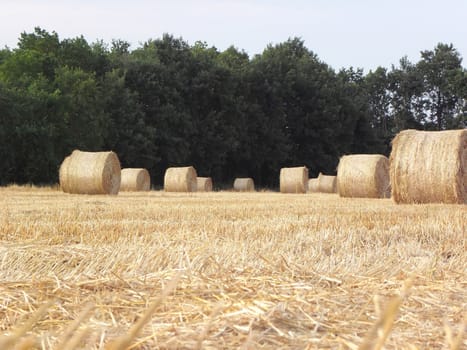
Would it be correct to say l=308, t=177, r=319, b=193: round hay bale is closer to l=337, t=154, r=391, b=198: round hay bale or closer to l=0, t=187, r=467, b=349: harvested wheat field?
l=337, t=154, r=391, b=198: round hay bale

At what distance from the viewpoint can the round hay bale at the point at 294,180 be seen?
2458 centimetres

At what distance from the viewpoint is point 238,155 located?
118 feet

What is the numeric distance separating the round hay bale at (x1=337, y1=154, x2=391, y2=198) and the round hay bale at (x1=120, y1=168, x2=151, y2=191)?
313 inches

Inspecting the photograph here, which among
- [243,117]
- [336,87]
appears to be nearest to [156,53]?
[243,117]

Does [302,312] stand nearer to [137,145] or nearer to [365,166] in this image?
A: [365,166]

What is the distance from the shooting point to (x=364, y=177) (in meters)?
15.3

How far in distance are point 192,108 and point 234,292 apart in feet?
108

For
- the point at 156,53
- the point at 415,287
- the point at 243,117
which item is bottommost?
the point at 415,287

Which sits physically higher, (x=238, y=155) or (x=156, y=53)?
(x=156, y=53)

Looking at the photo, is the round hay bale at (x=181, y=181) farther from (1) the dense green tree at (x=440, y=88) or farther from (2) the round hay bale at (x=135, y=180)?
(1) the dense green tree at (x=440, y=88)

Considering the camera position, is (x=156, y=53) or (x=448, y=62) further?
(x=448, y=62)

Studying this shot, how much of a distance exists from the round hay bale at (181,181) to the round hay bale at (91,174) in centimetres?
592

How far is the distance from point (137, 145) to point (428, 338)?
2851cm

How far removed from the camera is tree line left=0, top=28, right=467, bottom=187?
24.3m
